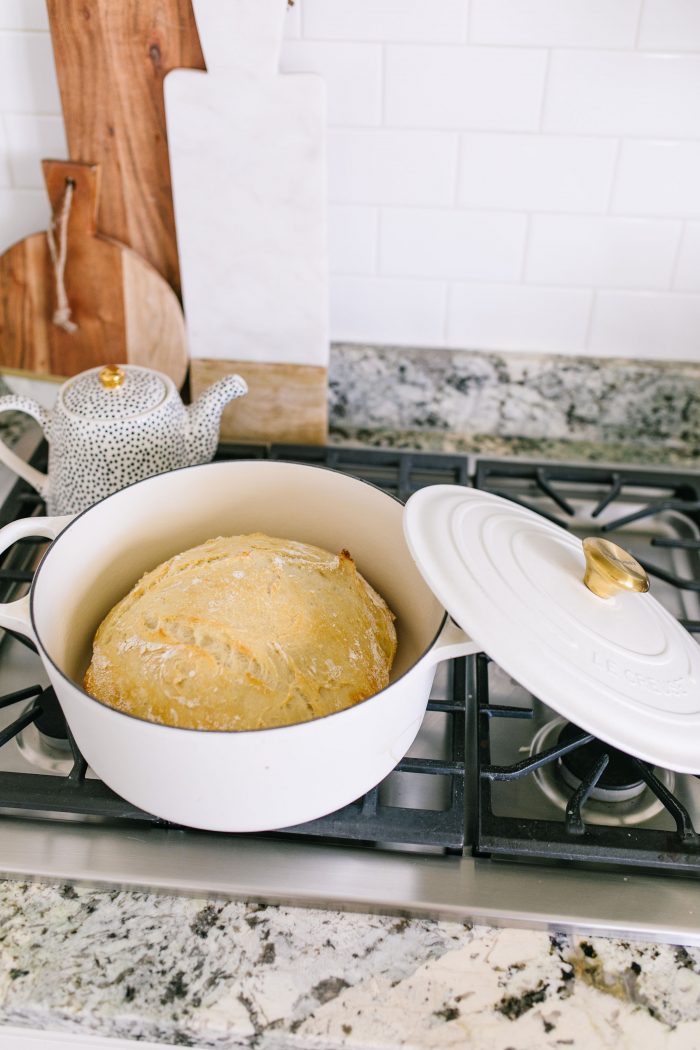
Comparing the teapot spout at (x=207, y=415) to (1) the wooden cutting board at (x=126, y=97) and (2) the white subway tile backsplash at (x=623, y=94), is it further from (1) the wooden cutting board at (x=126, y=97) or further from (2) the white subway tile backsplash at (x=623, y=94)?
(2) the white subway tile backsplash at (x=623, y=94)

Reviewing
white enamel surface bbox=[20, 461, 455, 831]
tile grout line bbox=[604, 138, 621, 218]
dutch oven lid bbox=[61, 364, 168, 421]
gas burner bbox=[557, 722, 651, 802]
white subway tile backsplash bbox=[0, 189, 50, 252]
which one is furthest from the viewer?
white subway tile backsplash bbox=[0, 189, 50, 252]

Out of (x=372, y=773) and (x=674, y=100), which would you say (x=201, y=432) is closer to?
(x=372, y=773)

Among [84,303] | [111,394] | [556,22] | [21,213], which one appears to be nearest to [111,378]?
[111,394]

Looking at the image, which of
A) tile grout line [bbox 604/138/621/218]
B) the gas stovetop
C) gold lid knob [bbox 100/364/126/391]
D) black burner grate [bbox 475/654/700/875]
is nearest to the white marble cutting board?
gold lid knob [bbox 100/364/126/391]

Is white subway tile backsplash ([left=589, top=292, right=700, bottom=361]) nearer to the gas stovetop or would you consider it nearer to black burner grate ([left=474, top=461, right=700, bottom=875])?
black burner grate ([left=474, top=461, right=700, bottom=875])

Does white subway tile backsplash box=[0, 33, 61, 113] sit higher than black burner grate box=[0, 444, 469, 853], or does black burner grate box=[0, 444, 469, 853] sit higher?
white subway tile backsplash box=[0, 33, 61, 113]

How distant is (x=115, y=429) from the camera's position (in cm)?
84

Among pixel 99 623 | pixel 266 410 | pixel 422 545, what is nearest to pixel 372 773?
pixel 422 545

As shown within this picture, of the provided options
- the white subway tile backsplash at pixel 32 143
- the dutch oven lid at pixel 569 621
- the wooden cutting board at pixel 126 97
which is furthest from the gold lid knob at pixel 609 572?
the white subway tile backsplash at pixel 32 143

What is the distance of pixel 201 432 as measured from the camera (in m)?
0.91

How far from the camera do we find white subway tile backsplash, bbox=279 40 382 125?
0.92m

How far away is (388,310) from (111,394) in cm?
37

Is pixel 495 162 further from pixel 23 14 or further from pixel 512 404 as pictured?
pixel 23 14

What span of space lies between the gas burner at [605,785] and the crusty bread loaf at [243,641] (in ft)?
0.54
